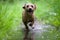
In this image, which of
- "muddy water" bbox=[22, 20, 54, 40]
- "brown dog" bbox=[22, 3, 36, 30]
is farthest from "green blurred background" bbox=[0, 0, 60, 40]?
"brown dog" bbox=[22, 3, 36, 30]

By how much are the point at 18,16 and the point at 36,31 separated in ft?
2.96

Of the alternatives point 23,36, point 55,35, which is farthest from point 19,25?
point 55,35

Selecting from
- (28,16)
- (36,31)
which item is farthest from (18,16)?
(36,31)

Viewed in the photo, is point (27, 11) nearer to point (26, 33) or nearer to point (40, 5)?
point (26, 33)

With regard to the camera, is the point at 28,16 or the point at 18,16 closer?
the point at 28,16

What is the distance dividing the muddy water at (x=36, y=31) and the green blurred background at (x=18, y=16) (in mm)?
125

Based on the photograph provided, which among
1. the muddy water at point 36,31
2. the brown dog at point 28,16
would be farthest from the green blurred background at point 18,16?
the brown dog at point 28,16

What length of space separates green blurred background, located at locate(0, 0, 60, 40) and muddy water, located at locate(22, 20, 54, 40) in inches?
4.9

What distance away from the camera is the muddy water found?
17.6 feet

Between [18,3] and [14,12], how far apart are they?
0.85 m

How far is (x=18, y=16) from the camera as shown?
252 inches

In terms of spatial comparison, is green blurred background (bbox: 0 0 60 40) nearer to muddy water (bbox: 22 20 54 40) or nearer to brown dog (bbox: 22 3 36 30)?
muddy water (bbox: 22 20 54 40)

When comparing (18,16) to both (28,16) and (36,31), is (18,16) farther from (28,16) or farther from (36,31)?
(36,31)

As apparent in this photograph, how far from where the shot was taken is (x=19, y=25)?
5.98m
